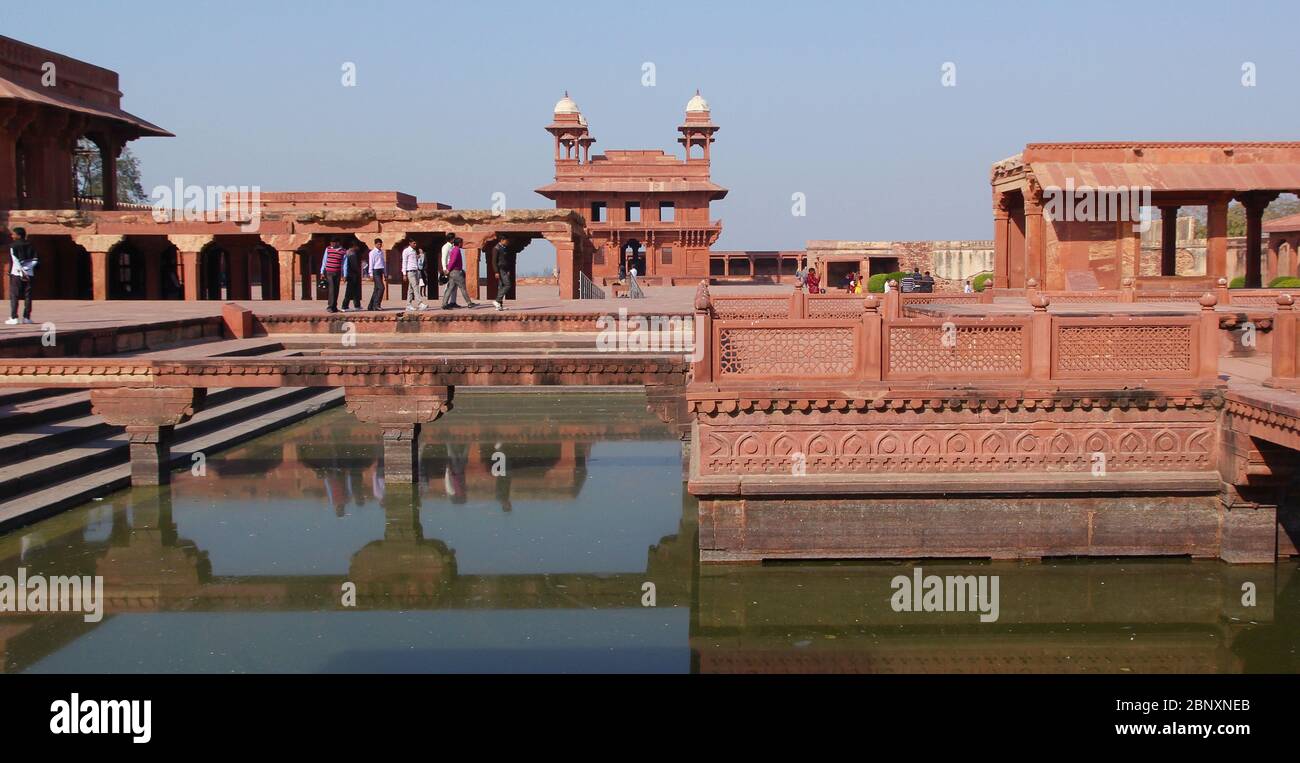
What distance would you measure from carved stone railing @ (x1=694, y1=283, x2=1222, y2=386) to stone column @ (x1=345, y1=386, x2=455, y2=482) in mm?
3362

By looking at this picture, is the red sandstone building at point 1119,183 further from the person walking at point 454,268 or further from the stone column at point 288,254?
the stone column at point 288,254

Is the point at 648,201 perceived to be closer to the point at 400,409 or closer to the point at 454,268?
the point at 454,268

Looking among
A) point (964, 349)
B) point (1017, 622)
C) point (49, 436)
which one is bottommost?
point (1017, 622)

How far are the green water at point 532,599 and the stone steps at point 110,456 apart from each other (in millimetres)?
249

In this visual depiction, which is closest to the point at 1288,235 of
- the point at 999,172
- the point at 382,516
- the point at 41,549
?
the point at 999,172

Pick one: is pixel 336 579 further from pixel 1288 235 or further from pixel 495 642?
pixel 1288 235

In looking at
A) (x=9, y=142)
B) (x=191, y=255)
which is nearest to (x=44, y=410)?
(x=191, y=255)

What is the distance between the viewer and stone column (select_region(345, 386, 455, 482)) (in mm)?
10281

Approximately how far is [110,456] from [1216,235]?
1795 cm

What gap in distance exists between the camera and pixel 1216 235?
792 inches

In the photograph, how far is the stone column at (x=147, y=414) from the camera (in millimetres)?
10109

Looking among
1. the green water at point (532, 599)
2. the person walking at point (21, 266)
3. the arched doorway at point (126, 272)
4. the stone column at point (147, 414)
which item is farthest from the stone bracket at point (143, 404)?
the arched doorway at point (126, 272)

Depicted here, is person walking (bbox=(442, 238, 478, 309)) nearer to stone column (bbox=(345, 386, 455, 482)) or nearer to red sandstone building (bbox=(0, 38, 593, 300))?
red sandstone building (bbox=(0, 38, 593, 300))
